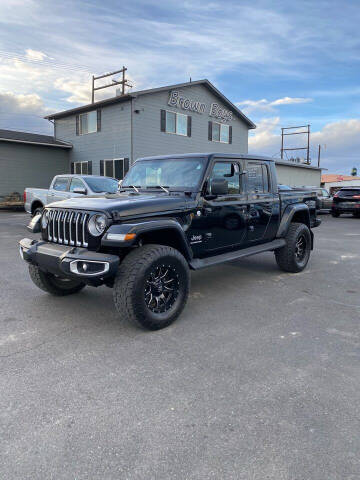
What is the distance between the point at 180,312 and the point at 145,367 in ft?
3.32

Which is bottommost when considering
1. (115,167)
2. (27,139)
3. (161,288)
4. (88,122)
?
(161,288)

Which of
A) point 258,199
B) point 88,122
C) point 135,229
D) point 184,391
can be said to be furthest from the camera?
point 88,122

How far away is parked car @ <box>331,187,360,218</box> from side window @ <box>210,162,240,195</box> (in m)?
14.6

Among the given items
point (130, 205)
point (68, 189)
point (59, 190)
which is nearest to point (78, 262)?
point (130, 205)

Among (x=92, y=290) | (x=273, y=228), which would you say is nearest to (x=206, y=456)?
(x=92, y=290)

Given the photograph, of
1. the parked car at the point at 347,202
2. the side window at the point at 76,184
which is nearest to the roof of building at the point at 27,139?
the side window at the point at 76,184

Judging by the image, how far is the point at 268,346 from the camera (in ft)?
11.3

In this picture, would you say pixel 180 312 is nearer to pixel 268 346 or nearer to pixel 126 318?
pixel 126 318

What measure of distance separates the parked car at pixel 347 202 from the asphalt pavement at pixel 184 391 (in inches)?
566

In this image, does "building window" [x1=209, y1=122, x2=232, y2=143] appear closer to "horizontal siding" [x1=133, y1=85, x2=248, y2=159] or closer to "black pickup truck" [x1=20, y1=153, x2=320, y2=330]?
"horizontal siding" [x1=133, y1=85, x2=248, y2=159]

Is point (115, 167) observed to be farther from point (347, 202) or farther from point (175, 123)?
point (347, 202)

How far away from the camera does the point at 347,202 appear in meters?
17.9

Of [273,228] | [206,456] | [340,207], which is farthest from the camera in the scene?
[340,207]

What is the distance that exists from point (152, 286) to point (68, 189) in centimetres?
809
